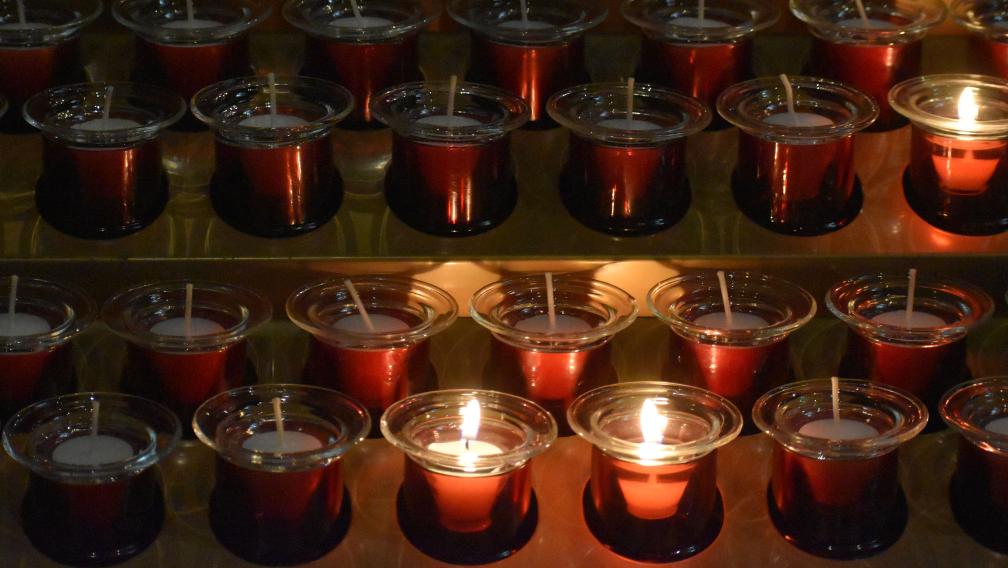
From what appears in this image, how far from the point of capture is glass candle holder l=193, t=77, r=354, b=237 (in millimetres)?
1294

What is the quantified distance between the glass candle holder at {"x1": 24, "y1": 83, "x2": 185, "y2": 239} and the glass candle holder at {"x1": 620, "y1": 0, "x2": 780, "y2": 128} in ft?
1.40

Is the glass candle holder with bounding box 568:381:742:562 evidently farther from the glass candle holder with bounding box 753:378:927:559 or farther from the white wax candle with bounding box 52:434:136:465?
the white wax candle with bounding box 52:434:136:465

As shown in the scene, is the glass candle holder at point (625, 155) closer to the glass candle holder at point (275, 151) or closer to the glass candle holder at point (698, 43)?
the glass candle holder at point (698, 43)

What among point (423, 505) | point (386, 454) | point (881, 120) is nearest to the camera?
point (423, 505)

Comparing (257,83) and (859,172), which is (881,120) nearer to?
(859,172)

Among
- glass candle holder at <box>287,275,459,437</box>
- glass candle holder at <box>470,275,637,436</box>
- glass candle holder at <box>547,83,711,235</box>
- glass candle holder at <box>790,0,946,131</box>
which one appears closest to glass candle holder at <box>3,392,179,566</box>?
glass candle holder at <box>287,275,459,437</box>

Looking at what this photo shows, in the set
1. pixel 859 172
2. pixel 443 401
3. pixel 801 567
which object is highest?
pixel 859 172

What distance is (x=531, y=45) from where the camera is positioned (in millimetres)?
1380

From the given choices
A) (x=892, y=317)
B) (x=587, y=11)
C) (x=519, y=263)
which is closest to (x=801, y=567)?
(x=892, y=317)

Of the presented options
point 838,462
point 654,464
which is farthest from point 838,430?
point 654,464

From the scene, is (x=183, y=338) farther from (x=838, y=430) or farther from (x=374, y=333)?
(x=838, y=430)

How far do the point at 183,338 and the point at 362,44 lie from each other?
31 cm

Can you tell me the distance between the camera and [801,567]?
4.10 feet

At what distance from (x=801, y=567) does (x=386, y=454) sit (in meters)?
0.36
